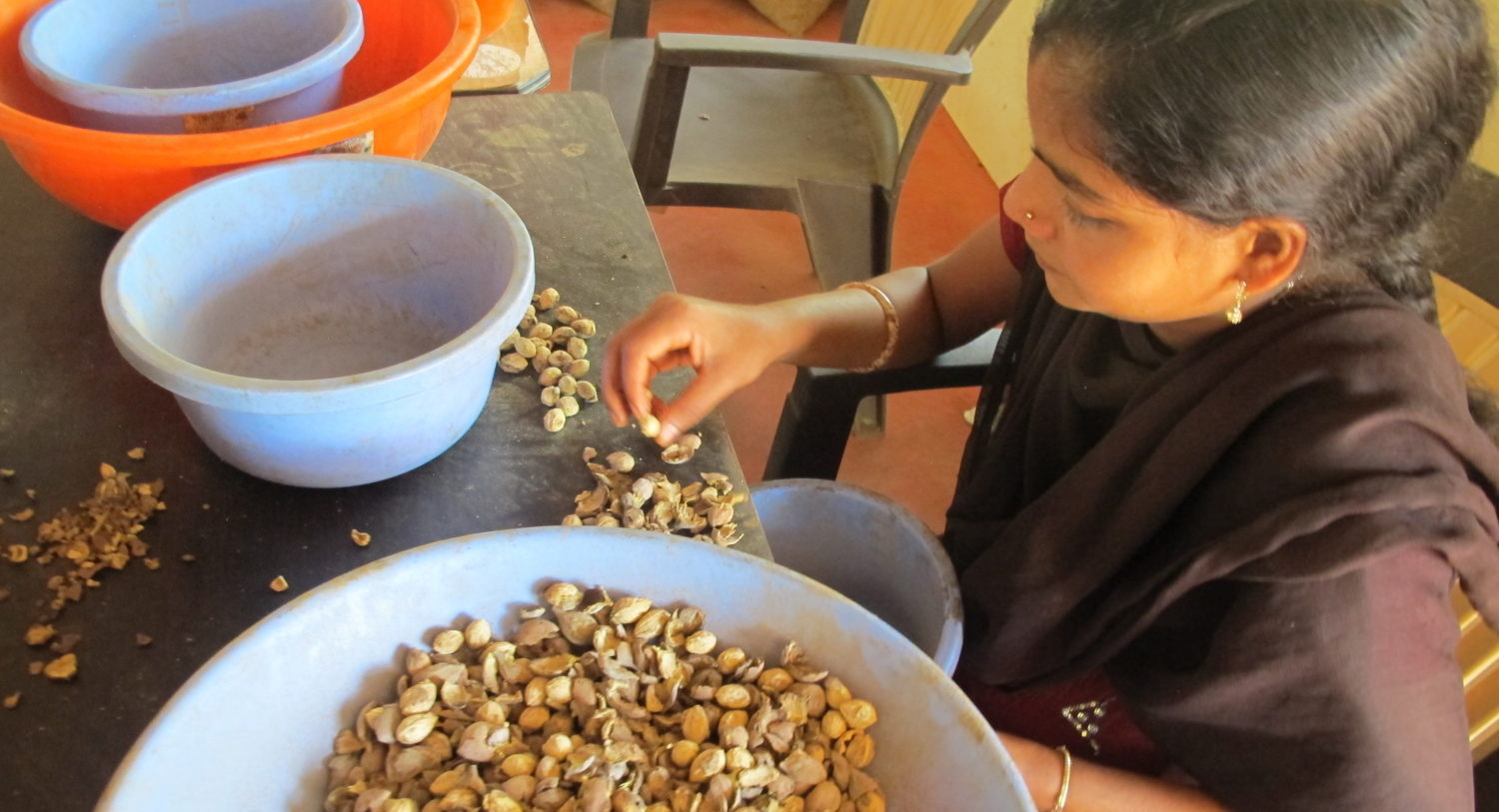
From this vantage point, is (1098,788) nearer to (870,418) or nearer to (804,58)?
(804,58)

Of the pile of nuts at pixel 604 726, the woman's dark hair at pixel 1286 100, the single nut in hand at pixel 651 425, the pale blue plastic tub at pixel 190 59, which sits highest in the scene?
the woman's dark hair at pixel 1286 100

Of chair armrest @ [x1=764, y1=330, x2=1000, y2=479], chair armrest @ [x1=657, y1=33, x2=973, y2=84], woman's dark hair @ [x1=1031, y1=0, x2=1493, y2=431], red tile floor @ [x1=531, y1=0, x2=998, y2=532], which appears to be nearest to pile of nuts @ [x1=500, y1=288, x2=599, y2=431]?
chair armrest @ [x1=764, y1=330, x2=1000, y2=479]

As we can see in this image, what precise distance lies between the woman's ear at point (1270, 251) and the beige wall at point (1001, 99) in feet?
5.51

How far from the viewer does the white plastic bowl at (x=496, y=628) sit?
0.43m

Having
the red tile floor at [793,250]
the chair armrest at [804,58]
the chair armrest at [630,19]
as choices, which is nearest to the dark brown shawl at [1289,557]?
the chair armrest at [804,58]

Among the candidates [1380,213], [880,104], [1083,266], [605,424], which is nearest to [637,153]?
[880,104]

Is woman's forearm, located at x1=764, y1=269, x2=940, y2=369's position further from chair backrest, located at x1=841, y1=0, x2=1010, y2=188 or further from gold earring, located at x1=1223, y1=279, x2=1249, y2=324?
chair backrest, located at x1=841, y1=0, x2=1010, y2=188

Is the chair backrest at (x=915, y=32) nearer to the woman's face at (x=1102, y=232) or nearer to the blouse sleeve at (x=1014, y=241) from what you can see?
the blouse sleeve at (x=1014, y=241)

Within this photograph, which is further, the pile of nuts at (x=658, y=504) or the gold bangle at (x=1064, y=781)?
the gold bangle at (x=1064, y=781)

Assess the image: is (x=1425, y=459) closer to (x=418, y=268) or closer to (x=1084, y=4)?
(x=1084, y=4)

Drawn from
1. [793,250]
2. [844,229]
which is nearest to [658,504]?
[844,229]

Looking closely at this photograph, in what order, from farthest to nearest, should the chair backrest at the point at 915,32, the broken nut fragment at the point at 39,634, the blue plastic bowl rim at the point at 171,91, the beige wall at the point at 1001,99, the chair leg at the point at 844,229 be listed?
1. the beige wall at the point at 1001,99
2. the chair leg at the point at 844,229
3. the chair backrest at the point at 915,32
4. the blue plastic bowl rim at the point at 171,91
5. the broken nut fragment at the point at 39,634

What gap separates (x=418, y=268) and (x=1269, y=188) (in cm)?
55

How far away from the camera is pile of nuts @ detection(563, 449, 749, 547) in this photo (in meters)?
0.62
